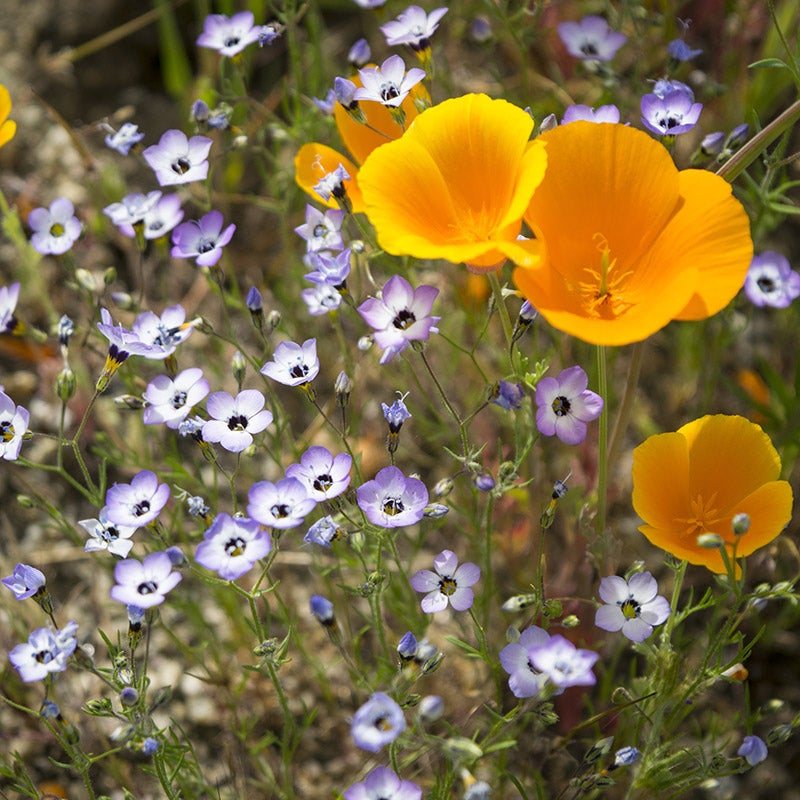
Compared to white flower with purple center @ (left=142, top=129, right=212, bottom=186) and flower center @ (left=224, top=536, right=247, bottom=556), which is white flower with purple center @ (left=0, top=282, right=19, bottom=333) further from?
flower center @ (left=224, top=536, right=247, bottom=556)

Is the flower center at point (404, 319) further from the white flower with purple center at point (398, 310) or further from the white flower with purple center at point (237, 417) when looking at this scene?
the white flower with purple center at point (237, 417)

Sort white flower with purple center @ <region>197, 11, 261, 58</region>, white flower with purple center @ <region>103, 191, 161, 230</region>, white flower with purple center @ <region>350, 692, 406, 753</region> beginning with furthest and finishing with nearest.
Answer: white flower with purple center @ <region>197, 11, 261, 58</region> → white flower with purple center @ <region>103, 191, 161, 230</region> → white flower with purple center @ <region>350, 692, 406, 753</region>

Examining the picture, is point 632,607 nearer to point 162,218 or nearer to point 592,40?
point 162,218

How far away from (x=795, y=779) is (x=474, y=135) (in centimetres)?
203

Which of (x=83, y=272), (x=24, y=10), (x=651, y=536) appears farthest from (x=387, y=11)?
(x=651, y=536)

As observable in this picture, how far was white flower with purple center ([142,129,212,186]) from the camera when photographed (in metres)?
2.36

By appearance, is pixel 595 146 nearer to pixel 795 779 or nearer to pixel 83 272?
pixel 83 272

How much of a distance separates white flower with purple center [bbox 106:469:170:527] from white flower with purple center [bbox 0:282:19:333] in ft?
1.95

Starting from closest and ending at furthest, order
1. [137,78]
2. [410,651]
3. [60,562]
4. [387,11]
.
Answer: [410,651], [60,562], [387,11], [137,78]

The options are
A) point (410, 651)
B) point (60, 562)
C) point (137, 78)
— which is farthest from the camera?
point (137, 78)

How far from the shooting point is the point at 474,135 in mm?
1975

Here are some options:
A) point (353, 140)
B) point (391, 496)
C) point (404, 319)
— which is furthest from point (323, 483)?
point (353, 140)

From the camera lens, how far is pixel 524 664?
1844 mm

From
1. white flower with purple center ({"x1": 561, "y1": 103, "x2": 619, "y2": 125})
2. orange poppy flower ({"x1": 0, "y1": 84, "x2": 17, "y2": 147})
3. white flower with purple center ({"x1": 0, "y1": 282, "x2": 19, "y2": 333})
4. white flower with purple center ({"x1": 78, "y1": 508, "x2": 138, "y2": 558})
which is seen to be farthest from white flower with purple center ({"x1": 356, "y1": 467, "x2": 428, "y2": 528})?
orange poppy flower ({"x1": 0, "y1": 84, "x2": 17, "y2": 147})
